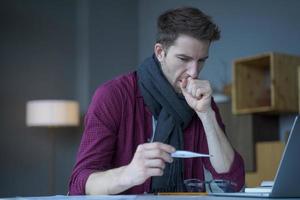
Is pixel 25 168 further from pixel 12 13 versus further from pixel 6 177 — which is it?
pixel 12 13

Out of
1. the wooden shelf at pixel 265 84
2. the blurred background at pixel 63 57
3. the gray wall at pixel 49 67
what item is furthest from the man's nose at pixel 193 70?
the gray wall at pixel 49 67

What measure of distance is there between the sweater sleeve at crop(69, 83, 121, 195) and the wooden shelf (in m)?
2.30

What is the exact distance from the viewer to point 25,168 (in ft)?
18.3

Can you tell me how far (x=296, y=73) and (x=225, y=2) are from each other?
1289mm

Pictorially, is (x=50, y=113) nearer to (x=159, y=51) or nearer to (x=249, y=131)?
(x=249, y=131)

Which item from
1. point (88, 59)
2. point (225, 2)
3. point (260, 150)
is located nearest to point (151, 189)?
point (260, 150)

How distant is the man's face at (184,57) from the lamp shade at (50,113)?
10.5ft

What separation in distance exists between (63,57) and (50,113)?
3.14 feet

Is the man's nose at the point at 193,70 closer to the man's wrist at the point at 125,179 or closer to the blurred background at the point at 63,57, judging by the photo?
the man's wrist at the point at 125,179

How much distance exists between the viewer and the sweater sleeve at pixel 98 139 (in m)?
1.74

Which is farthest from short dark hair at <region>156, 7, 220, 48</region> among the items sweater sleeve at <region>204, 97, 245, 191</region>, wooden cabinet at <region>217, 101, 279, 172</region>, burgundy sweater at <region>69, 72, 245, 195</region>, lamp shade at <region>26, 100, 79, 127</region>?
lamp shade at <region>26, 100, 79, 127</region>

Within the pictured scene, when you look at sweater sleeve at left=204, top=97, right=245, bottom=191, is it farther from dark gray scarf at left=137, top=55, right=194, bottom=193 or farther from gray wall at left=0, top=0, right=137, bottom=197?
gray wall at left=0, top=0, right=137, bottom=197

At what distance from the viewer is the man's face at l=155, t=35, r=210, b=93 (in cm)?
198

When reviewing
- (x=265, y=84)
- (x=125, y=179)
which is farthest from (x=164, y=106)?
(x=265, y=84)
